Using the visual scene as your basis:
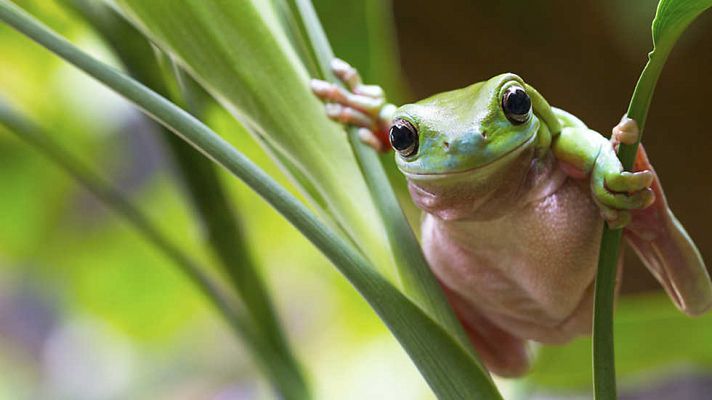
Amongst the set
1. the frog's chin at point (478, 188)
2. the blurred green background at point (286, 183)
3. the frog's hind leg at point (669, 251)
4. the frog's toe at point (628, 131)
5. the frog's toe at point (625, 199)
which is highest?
the blurred green background at point (286, 183)

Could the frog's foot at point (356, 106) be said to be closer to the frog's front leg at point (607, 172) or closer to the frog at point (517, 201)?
the frog at point (517, 201)

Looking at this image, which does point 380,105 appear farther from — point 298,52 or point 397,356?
point 397,356

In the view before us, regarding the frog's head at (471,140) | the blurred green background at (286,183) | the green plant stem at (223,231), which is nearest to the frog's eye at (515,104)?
the frog's head at (471,140)

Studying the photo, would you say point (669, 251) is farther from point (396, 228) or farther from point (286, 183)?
point (286, 183)

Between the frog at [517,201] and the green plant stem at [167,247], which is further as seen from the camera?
the green plant stem at [167,247]

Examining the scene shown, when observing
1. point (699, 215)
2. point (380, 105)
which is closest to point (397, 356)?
point (699, 215)

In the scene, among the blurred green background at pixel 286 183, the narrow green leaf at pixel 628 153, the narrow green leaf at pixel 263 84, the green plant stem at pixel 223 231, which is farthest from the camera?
the blurred green background at pixel 286 183
